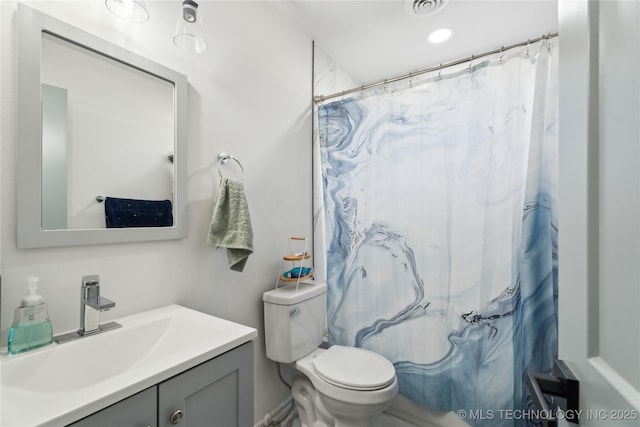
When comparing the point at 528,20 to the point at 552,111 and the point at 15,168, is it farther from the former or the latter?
the point at 15,168

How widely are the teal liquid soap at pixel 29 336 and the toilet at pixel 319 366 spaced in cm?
87

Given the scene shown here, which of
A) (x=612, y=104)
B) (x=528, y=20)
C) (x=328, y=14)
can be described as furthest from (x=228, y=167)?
(x=528, y=20)

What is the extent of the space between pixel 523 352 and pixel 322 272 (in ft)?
3.77

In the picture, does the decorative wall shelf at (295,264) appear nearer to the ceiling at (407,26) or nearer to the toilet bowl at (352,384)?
the toilet bowl at (352,384)

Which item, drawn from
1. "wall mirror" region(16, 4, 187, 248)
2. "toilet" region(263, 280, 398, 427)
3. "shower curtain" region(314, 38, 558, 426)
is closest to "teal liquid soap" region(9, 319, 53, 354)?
"wall mirror" region(16, 4, 187, 248)

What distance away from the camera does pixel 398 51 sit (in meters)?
2.11

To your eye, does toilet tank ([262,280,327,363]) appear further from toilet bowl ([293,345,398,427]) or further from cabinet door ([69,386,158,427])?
cabinet door ([69,386,158,427])

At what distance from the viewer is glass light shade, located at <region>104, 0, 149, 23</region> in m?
0.92

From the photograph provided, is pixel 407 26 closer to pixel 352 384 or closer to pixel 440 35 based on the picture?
pixel 440 35

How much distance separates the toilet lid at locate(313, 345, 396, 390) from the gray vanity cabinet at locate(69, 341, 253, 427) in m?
0.55

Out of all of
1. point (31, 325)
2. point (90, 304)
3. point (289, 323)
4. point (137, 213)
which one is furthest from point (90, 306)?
point (289, 323)

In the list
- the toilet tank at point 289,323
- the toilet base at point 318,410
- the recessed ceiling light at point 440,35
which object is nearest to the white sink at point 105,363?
the toilet tank at point 289,323

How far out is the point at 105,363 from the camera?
2.77 ft

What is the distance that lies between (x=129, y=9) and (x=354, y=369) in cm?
172
